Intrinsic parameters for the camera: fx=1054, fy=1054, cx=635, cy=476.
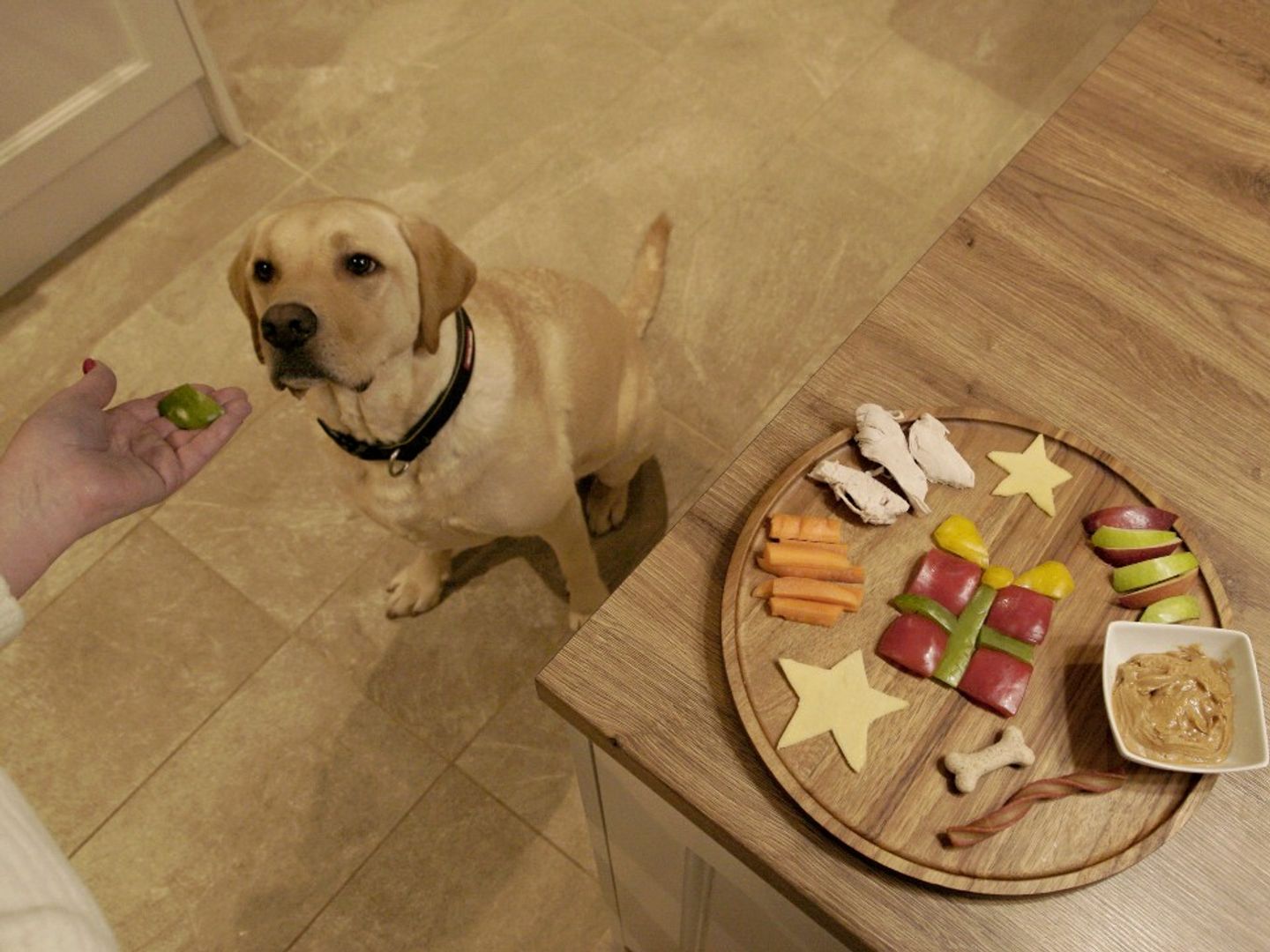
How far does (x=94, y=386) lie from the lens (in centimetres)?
138

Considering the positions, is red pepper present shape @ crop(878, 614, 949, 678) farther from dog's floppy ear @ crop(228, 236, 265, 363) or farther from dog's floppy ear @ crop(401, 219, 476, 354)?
dog's floppy ear @ crop(228, 236, 265, 363)

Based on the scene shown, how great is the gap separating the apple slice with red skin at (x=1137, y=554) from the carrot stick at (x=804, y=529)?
0.89 ft

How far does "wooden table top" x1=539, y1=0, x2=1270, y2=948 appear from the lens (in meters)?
0.93

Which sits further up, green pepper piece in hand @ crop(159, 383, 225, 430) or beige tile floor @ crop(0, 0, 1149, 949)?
green pepper piece in hand @ crop(159, 383, 225, 430)

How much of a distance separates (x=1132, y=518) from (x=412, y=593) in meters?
1.43

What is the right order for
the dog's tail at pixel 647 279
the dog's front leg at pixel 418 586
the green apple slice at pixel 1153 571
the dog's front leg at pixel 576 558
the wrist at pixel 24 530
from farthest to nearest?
1. the dog's tail at pixel 647 279
2. the dog's front leg at pixel 418 586
3. the dog's front leg at pixel 576 558
4. the wrist at pixel 24 530
5. the green apple slice at pixel 1153 571

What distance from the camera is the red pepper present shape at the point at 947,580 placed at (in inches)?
40.4

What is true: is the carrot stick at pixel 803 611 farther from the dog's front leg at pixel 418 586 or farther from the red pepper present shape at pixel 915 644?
the dog's front leg at pixel 418 586

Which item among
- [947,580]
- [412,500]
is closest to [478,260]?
[412,500]

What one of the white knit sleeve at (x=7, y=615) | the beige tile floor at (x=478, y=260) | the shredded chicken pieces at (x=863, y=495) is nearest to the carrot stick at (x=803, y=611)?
the shredded chicken pieces at (x=863, y=495)

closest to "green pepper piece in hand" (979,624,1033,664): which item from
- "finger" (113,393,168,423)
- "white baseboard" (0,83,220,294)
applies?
"finger" (113,393,168,423)

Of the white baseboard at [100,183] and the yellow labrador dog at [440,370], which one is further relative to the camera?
the white baseboard at [100,183]

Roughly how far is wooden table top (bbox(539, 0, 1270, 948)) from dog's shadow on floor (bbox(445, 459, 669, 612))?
1.04m

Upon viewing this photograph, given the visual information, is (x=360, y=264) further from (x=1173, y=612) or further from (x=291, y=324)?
(x=1173, y=612)
